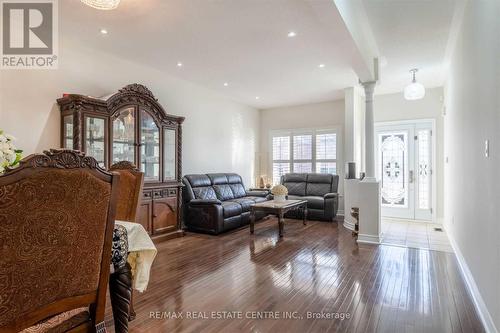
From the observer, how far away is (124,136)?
13.2ft

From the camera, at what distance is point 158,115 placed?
449 centimetres

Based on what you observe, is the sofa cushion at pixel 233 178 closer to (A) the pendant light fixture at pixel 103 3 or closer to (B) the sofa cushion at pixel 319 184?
(B) the sofa cushion at pixel 319 184

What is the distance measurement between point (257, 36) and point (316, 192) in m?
4.11

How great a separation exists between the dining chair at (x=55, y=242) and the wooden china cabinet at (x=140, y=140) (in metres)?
2.67

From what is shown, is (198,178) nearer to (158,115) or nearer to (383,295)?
(158,115)

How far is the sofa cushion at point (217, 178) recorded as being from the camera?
5812 mm

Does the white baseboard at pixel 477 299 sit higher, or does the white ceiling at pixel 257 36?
the white ceiling at pixel 257 36

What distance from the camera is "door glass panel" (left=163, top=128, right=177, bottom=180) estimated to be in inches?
183

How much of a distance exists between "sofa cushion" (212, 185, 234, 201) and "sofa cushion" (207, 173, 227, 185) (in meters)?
0.09

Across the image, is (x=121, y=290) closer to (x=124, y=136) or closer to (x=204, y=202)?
(x=124, y=136)

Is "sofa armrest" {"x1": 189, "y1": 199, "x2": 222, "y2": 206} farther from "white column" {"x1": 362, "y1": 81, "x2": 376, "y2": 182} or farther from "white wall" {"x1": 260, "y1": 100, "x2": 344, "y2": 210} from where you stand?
"white wall" {"x1": 260, "y1": 100, "x2": 344, "y2": 210}

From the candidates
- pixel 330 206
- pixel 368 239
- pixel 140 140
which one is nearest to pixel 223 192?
pixel 140 140

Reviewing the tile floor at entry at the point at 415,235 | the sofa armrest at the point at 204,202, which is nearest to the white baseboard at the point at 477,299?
the tile floor at entry at the point at 415,235

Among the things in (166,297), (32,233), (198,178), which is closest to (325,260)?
(166,297)
